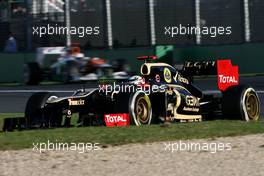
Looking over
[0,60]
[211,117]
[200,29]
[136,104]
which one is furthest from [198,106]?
[0,60]

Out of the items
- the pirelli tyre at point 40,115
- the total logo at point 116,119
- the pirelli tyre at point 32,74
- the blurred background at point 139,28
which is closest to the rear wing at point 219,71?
the total logo at point 116,119

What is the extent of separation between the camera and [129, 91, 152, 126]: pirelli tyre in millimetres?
10539

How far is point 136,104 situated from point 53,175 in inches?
145

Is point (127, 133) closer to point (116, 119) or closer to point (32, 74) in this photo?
point (116, 119)

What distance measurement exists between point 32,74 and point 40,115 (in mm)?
12341

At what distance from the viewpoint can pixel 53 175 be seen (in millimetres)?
7078

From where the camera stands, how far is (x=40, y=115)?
11.2 m

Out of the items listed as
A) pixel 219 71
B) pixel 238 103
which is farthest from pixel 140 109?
pixel 219 71

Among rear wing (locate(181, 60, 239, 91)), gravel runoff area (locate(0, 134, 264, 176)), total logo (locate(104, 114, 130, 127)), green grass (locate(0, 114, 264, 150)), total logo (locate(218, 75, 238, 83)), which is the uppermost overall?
→ rear wing (locate(181, 60, 239, 91))

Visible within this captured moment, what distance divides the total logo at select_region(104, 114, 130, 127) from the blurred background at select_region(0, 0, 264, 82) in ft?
42.3

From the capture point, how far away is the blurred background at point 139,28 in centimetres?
2372

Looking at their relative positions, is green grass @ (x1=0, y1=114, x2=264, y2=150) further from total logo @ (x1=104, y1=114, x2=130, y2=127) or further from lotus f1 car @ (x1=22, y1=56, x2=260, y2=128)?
lotus f1 car @ (x1=22, y1=56, x2=260, y2=128)

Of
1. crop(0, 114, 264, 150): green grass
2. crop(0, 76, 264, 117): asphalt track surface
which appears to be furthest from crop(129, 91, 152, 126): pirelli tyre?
crop(0, 76, 264, 117): asphalt track surface

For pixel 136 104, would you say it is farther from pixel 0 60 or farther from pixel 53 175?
pixel 0 60
